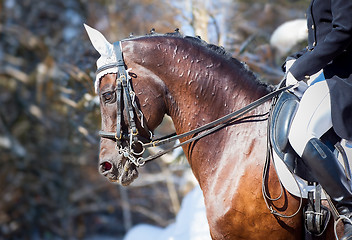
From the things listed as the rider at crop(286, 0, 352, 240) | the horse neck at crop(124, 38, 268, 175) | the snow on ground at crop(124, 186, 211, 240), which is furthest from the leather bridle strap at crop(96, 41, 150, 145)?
the snow on ground at crop(124, 186, 211, 240)

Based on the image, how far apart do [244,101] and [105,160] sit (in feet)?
3.40

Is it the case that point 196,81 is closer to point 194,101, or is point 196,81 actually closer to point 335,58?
point 194,101

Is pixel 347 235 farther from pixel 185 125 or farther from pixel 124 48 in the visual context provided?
pixel 124 48

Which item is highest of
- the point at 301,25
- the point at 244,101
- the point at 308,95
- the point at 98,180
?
the point at 98,180

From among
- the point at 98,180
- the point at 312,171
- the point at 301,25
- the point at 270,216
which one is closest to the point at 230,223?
the point at 270,216

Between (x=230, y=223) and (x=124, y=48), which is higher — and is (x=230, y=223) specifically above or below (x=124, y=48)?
below

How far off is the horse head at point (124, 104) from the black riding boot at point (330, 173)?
1075mm

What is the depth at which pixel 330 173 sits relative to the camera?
279 centimetres

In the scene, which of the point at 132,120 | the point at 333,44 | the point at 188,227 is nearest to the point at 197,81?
the point at 132,120

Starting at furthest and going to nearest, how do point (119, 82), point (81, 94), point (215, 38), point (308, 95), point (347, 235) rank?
1. point (215, 38)
2. point (81, 94)
3. point (119, 82)
4. point (308, 95)
5. point (347, 235)

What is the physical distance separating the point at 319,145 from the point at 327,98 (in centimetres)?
32

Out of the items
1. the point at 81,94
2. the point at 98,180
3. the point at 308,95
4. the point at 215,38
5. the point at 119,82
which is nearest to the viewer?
the point at 308,95

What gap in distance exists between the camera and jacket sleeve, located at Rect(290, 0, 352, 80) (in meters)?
2.80

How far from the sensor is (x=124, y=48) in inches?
131
